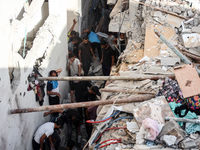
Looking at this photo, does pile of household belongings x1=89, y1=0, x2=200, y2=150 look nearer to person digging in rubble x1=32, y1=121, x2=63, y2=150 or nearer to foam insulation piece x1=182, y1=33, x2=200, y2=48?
foam insulation piece x1=182, y1=33, x2=200, y2=48

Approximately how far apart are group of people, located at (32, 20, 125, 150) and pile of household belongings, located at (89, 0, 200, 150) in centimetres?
84

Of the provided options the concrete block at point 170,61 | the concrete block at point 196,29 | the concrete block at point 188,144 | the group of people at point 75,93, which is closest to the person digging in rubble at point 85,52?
the group of people at point 75,93

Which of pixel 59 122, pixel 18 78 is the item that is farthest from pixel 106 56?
pixel 18 78

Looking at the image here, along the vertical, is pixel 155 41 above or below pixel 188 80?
above

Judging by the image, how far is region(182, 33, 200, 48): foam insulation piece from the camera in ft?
25.5

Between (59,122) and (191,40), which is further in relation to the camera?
(191,40)

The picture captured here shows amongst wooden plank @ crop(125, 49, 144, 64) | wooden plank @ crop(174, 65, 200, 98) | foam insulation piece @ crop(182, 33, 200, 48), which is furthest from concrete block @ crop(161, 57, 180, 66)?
wooden plank @ crop(174, 65, 200, 98)

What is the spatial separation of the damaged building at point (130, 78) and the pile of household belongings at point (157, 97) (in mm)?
16

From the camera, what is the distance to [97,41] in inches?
429

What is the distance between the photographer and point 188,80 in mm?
5668

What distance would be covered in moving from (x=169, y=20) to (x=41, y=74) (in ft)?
13.9

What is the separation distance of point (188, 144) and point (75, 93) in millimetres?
4488

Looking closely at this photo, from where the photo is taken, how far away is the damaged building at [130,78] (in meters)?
4.88

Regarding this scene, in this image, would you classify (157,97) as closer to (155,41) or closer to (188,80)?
(188,80)
